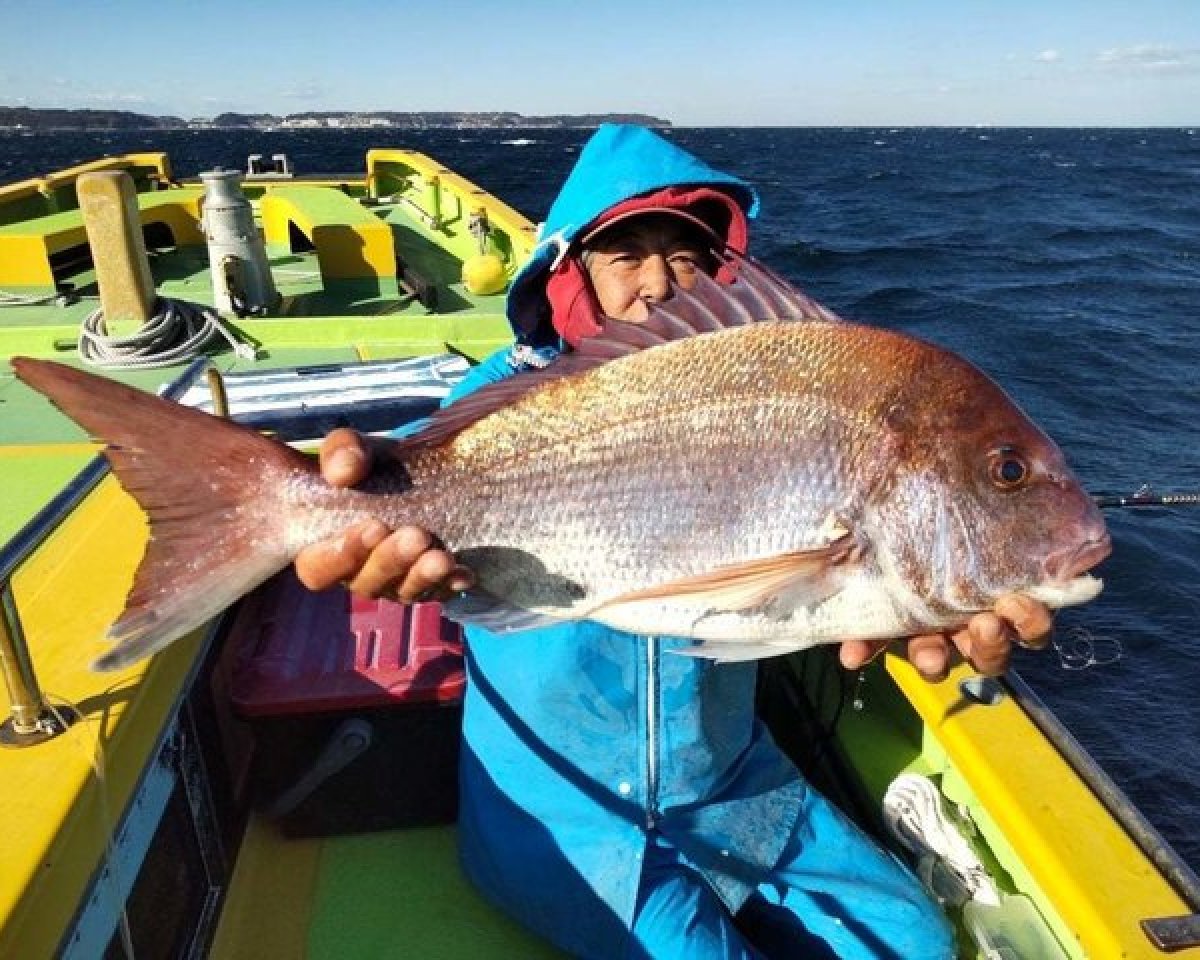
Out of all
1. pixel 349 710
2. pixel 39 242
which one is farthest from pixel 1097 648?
pixel 39 242

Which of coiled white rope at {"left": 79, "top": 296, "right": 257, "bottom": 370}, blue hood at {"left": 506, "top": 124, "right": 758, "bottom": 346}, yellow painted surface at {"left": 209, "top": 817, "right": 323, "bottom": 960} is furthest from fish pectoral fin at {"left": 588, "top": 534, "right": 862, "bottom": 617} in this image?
coiled white rope at {"left": 79, "top": 296, "right": 257, "bottom": 370}

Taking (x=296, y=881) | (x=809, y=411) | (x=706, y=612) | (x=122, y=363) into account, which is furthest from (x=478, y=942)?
(x=122, y=363)

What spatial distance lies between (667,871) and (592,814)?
25 centimetres

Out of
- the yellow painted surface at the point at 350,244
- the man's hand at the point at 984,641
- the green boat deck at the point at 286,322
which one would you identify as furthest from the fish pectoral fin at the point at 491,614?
the yellow painted surface at the point at 350,244

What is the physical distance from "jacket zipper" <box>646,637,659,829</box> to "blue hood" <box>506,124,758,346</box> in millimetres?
1085

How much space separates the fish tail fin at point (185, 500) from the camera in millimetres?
1710

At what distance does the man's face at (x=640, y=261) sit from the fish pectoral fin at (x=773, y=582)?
36.4 inches

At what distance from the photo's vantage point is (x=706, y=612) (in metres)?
1.93

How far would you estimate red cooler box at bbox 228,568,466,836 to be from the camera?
9.33 feet

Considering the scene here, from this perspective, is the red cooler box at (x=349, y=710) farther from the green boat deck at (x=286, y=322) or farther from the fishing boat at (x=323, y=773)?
the green boat deck at (x=286, y=322)

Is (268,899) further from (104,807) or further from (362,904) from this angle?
(104,807)

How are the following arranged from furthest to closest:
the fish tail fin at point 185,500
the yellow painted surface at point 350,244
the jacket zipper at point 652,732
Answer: the yellow painted surface at point 350,244 < the jacket zipper at point 652,732 < the fish tail fin at point 185,500

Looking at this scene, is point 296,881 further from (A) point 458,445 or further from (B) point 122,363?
(B) point 122,363

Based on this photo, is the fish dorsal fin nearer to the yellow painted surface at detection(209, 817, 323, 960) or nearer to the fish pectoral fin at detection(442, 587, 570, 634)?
the fish pectoral fin at detection(442, 587, 570, 634)
